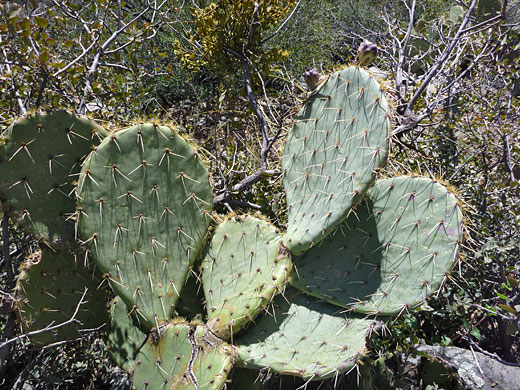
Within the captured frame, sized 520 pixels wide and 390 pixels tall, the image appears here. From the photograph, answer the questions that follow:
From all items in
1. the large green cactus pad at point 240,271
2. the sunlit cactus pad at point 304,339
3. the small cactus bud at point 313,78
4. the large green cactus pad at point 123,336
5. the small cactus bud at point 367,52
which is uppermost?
the small cactus bud at point 367,52

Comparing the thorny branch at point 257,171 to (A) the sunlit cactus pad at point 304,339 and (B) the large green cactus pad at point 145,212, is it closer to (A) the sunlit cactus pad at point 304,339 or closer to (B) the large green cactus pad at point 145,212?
(B) the large green cactus pad at point 145,212

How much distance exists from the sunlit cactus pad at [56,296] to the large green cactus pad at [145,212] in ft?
0.71

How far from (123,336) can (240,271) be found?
0.54m

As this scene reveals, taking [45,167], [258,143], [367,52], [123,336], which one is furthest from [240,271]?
[258,143]

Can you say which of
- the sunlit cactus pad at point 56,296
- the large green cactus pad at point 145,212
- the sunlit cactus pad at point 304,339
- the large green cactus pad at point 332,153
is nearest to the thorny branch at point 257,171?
the large green cactus pad at point 332,153

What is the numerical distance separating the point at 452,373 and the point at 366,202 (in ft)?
3.64

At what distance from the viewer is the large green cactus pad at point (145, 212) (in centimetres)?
155

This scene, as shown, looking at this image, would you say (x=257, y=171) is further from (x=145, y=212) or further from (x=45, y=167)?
(x=45, y=167)

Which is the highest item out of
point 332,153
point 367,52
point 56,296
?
point 367,52

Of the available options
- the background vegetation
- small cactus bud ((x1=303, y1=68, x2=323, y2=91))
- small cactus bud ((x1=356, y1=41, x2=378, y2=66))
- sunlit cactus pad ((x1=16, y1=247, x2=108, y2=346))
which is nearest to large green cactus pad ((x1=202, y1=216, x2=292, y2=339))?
the background vegetation

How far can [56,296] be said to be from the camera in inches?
68.6

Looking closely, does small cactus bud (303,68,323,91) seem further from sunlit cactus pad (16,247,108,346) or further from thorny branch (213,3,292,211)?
sunlit cactus pad (16,247,108,346)

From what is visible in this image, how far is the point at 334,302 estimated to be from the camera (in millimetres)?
1710

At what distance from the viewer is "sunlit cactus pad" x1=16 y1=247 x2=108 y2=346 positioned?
1.67m
